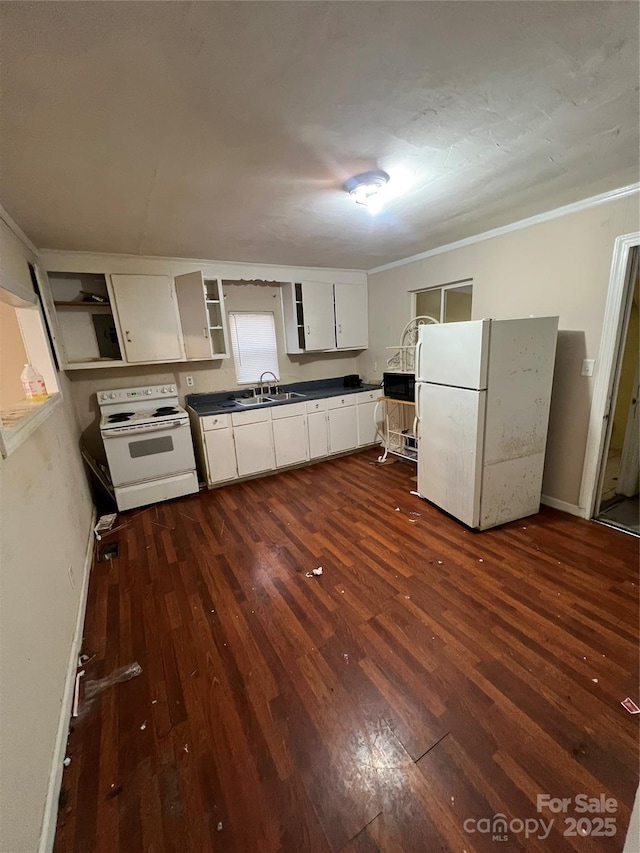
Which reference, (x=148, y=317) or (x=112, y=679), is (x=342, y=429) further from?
(x=112, y=679)

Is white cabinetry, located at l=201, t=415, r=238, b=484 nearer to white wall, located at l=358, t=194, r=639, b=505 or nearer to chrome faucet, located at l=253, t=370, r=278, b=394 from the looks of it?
chrome faucet, located at l=253, t=370, r=278, b=394

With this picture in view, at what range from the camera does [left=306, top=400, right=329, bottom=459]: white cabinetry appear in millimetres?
4098

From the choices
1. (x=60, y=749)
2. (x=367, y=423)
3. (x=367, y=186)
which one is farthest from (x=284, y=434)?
(x=60, y=749)

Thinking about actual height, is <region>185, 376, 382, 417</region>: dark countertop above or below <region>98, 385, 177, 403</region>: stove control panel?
below

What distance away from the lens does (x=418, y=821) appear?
106 centimetres

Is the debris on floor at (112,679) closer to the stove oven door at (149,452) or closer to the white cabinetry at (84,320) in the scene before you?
the stove oven door at (149,452)

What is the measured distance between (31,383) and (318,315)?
3.12 metres

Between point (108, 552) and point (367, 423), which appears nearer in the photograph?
point (108, 552)

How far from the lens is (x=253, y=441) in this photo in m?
3.77

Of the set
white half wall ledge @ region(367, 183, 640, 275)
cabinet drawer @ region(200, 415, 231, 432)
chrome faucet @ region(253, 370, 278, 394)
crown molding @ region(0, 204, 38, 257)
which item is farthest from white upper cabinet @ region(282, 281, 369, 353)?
crown molding @ region(0, 204, 38, 257)

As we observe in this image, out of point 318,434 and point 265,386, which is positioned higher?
point 265,386

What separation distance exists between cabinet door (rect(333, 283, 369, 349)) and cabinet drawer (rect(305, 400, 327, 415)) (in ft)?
3.06

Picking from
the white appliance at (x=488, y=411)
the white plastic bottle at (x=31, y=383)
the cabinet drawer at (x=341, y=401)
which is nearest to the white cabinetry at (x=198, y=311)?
the cabinet drawer at (x=341, y=401)

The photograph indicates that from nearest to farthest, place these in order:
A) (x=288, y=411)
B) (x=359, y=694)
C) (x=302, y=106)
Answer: (x=302, y=106) < (x=359, y=694) < (x=288, y=411)
